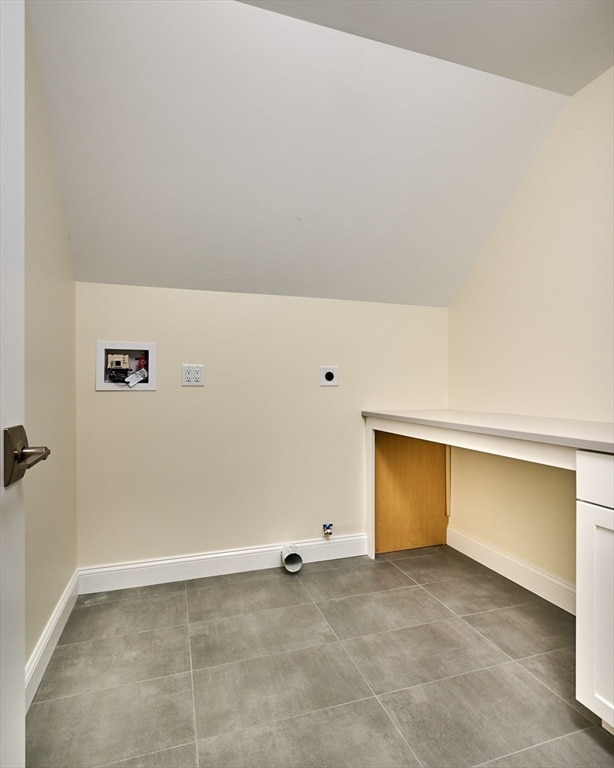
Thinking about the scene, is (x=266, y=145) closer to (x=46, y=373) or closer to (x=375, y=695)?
(x=46, y=373)

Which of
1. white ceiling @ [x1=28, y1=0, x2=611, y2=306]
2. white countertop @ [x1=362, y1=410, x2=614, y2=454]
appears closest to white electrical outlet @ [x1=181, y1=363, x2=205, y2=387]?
white ceiling @ [x1=28, y1=0, x2=611, y2=306]

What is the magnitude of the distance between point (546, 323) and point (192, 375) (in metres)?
Answer: 1.68

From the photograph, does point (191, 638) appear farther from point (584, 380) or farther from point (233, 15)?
point (233, 15)

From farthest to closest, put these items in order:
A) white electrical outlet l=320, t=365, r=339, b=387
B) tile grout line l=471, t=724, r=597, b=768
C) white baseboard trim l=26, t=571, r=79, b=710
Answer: white electrical outlet l=320, t=365, r=339, b=387
white baseboard trim l=26, t=571, r=79, b=710
tile grout line l=471, t=724, r=597, b=768

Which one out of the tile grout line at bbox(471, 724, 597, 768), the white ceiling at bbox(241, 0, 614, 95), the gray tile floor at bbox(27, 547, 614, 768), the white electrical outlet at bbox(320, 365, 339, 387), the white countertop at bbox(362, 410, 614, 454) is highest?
the white ceiling at bbox(241, 0, 614, 95)

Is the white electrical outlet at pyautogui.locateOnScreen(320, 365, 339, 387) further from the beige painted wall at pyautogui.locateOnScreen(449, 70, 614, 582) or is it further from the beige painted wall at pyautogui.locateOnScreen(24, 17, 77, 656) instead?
the beige painted wall at pyautogui.locateOnScreen(24, 17, 77, 656)

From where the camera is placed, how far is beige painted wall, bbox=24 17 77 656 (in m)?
1.28

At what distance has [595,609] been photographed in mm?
1099

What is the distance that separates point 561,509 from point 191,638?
163 cm

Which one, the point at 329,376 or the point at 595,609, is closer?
the point at 595,609

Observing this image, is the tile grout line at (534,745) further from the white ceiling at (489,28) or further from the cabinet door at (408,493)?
the white ceiling at (489,28)

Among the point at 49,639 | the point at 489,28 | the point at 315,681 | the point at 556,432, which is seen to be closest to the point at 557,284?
the point at 556,432

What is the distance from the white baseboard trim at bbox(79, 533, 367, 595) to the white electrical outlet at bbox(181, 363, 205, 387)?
866 millimetres

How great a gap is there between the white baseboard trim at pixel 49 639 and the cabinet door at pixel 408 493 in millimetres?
1520
